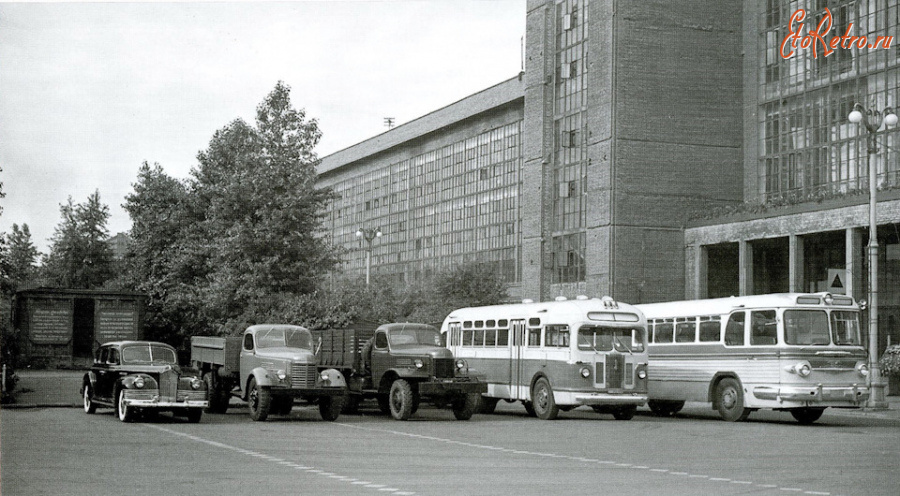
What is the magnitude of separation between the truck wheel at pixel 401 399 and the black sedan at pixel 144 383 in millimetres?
4593

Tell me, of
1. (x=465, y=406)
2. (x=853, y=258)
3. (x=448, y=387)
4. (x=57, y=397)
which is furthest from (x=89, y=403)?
(x=853, y=258)

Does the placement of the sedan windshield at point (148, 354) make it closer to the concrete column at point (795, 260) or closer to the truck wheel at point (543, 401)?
the truck wheel at point (543, 401)

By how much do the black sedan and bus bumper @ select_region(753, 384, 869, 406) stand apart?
12.9m

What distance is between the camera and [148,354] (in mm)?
24922

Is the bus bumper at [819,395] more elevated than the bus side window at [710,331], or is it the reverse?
the bus side window at [710,331]

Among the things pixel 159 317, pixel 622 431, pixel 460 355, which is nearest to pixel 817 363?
pixel 622 431

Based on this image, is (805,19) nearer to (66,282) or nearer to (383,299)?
(383,299)

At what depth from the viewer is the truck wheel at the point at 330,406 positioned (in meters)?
25.2

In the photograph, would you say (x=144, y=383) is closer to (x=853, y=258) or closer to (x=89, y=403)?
(x=89, y=403)

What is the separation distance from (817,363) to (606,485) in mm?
14286

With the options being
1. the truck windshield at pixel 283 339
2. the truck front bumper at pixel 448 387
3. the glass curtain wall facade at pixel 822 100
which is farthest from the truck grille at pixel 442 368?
the glass curtain wall facade at pixel 822 100

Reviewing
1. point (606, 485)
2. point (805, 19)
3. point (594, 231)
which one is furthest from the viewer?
point (594, 231)

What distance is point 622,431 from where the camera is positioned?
920 inches

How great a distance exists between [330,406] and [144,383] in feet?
14.1
